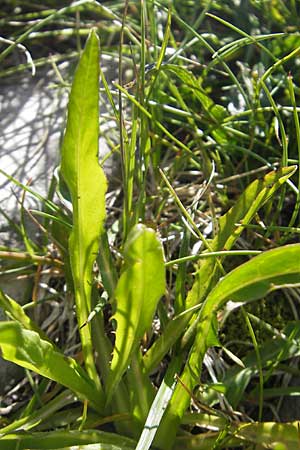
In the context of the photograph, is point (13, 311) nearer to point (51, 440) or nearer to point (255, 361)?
point (51, 440)

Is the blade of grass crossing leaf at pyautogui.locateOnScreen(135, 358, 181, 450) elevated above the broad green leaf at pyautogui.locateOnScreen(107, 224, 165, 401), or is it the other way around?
the broad green leaf at pyautogui.locateOnScreen(107, 224, 165, 401)

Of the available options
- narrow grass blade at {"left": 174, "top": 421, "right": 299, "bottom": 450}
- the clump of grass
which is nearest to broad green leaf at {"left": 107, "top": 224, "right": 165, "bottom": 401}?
the clump of grass

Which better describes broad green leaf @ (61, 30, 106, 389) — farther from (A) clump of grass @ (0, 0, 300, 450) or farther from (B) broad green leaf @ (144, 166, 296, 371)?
(B) broad green leaf @ (144, 166, 296, 371)

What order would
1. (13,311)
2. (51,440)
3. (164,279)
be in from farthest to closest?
1. (13,311)
2. (51,440)
3. (164,279)

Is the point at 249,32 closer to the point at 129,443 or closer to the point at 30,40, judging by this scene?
the point at 30,40

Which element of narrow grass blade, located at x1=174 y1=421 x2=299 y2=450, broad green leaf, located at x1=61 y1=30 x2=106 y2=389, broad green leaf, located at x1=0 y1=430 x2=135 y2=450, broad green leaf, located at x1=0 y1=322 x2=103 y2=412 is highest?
broad green leaf, located at x1=61 y1=30 x2=106 y2=389

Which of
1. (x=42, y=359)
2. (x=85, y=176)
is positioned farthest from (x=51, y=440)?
(x=85, y=176)

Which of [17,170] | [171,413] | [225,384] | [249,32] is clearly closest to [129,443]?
[171,413]
